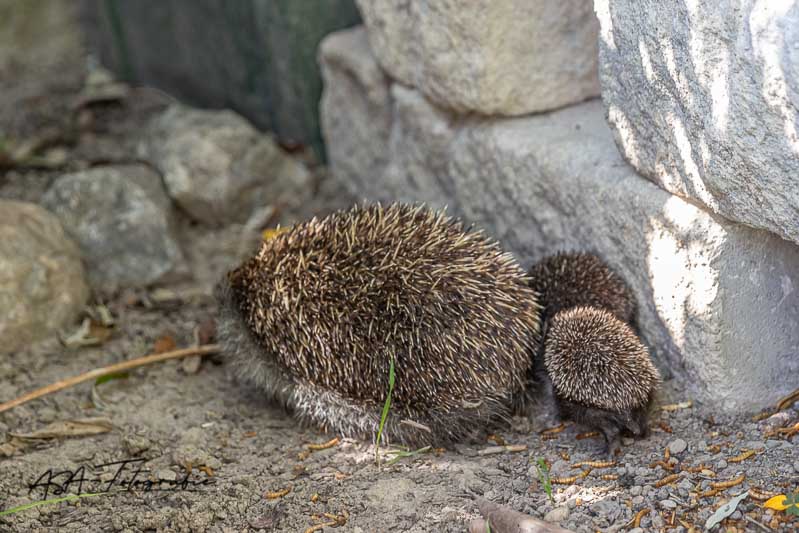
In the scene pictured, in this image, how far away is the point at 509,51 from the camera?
4254 millimetres

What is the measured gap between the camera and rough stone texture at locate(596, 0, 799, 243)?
2.77 meters

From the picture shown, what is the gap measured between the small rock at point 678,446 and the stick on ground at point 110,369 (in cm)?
235

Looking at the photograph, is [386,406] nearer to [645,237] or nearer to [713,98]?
[645,237]

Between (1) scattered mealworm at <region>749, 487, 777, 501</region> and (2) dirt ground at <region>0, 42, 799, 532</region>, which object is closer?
(1) scattered mealworm at <region>749, 487, 777, 501</region>

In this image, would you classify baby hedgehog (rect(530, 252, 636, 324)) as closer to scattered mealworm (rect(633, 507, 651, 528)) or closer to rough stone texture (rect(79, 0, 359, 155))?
scattered mealworm (rect(633, 507, 651, 528))

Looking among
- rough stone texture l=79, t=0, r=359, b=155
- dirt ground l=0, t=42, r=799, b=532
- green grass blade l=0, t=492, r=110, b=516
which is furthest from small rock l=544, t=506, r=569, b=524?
rough stone texture l=79, t=0, r=359, b=155

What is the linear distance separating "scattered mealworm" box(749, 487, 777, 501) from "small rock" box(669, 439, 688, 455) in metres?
0.42

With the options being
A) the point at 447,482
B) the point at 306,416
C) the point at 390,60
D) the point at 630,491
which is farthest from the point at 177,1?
the point at 630,491

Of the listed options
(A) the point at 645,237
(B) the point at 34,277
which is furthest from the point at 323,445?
(B) the point at 34,277

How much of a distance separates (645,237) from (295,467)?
1807 millimetres

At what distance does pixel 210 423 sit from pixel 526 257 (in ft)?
5.94

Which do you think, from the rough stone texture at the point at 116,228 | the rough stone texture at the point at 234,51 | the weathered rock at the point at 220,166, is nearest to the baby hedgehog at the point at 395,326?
the rough stone texture at the point at 116,228

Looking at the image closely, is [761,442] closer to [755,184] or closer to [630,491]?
[630,491]

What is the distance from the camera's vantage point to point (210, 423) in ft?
13.4
